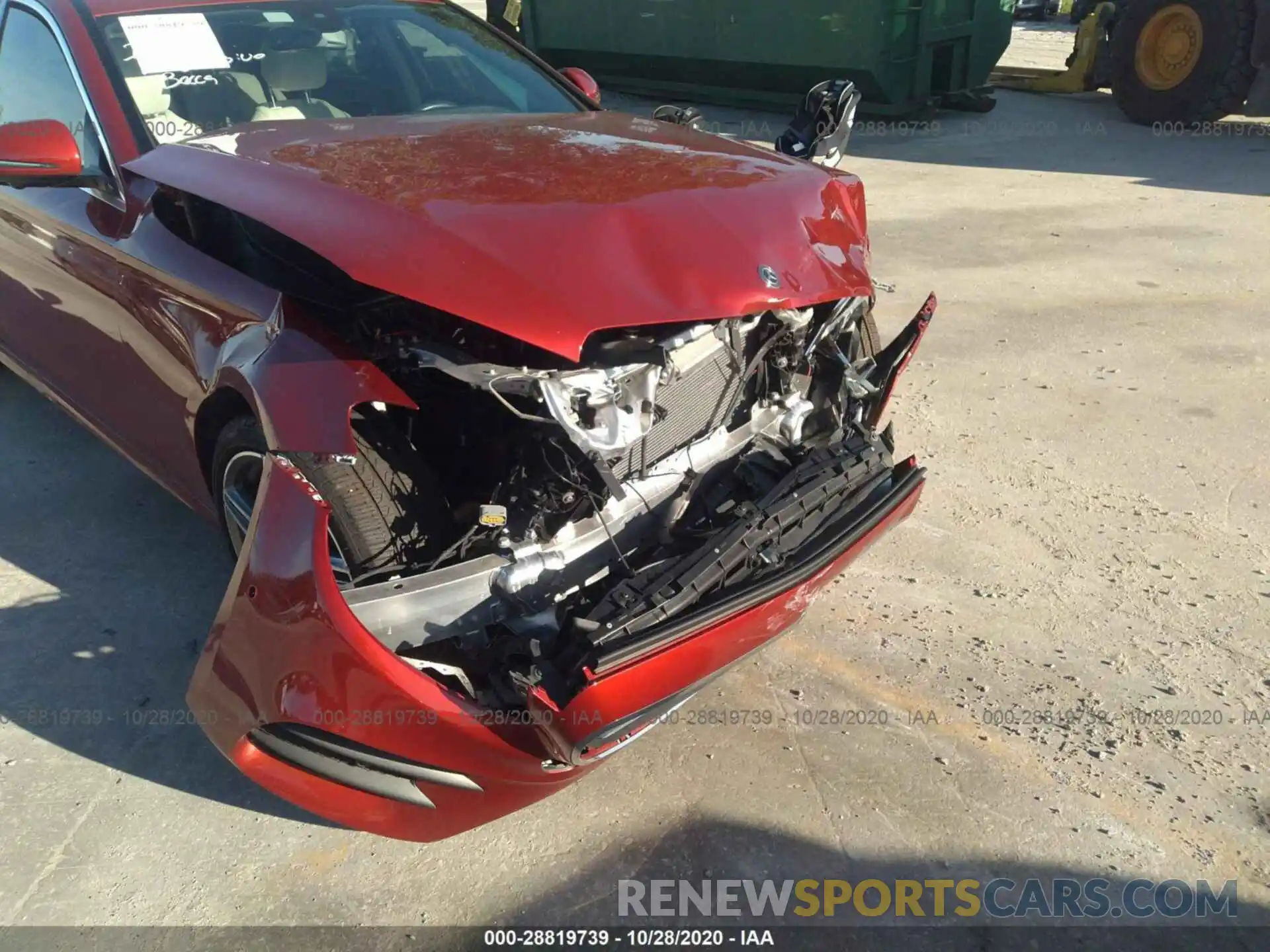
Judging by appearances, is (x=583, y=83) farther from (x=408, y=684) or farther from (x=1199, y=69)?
(x=1199, y=69)

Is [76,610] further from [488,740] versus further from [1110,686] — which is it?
[1110,686]

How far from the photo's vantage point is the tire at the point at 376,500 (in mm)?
2217

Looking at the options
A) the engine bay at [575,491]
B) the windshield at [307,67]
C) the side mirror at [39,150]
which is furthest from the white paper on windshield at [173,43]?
the engine bay at [575,491]

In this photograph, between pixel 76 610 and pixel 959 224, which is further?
pixel 959 224

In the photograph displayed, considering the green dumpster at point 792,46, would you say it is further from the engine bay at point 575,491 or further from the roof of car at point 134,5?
the engine bay at point 575,491

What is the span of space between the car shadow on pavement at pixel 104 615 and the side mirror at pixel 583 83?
86.4 inches

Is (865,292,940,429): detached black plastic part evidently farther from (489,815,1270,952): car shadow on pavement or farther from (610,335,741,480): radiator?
(489,815,1270,952): car shadow on pavement

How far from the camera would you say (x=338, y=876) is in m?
2.35

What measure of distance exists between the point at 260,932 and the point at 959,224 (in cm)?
672

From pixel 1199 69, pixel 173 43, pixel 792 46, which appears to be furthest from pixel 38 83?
pixel 1199 69

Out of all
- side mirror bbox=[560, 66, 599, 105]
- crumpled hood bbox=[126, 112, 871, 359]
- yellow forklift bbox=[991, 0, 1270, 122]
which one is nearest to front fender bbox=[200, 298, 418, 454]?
crumpled hood bbox=[126, 112, 871, 359]

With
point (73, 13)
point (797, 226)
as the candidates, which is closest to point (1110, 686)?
point (797, 226)

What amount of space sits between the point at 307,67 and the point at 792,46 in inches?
341

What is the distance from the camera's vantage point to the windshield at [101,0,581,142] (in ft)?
10.5
